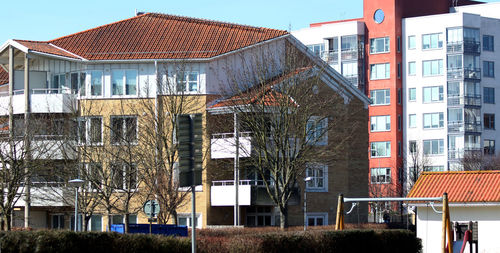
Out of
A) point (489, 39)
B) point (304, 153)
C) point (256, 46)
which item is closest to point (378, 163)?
point (489, 39)

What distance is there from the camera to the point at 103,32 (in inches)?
2184

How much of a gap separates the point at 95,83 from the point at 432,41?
50.6 meters

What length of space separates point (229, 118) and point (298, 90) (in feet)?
20.6

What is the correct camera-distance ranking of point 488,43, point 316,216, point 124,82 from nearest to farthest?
1. point 124,82
2. point 316,216
3. point 488,43

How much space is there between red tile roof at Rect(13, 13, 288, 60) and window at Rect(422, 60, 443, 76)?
4303cm

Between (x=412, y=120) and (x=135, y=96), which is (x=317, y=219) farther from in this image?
(x=412, y=120)

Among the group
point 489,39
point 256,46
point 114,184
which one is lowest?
point 114,184

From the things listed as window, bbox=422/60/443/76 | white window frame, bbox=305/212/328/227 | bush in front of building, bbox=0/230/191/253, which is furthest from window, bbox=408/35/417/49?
bush in front of building, bbox=0/230/191/253

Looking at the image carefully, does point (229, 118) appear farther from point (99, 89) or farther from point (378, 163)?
point (378, 163)

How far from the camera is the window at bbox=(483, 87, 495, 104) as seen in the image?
3723 inches

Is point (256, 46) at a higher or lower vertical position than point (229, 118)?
higher

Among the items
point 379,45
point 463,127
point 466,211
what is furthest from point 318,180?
point 379,45

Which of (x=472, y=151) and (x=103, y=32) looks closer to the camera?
(x=103, y=32)

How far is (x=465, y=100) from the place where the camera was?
92688mm
